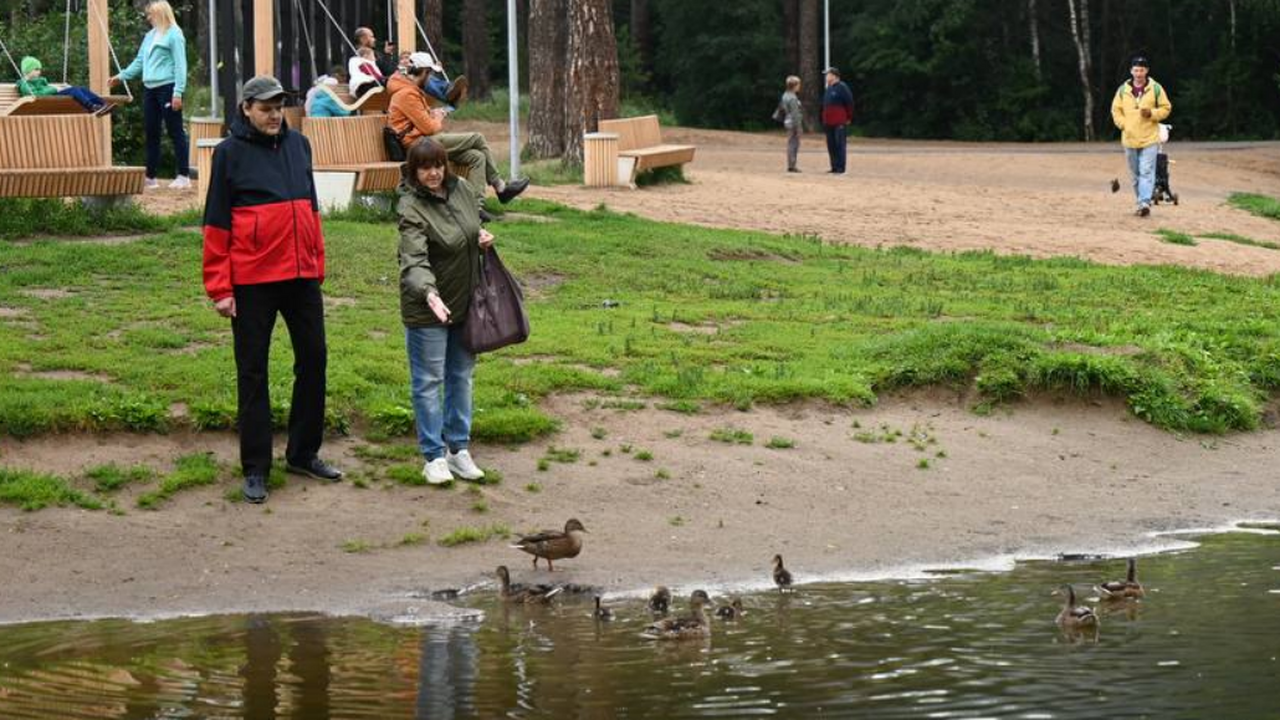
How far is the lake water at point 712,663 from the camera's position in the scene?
8.30 metres

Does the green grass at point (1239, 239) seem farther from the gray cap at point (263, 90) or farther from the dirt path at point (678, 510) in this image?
the gray cap at point (263, 90)

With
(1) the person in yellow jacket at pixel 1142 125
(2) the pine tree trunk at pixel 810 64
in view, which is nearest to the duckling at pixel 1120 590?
(1) the person in yellow jacket at pixel 1142 125

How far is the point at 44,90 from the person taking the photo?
856 inches

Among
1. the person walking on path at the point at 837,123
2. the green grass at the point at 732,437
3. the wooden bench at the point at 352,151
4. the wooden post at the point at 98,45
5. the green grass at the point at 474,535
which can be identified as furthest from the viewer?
the person walking on path at the point at 837,123

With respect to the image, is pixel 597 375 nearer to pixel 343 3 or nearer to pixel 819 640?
pixel 819 640

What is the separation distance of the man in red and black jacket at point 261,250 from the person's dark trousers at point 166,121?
1130cm

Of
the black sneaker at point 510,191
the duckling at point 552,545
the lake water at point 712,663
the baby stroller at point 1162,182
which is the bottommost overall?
the lake water at point 712,663

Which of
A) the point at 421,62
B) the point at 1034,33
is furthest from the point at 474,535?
the point at 1034,33

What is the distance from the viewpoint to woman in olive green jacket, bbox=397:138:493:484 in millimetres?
11359

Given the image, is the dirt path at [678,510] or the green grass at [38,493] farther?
the green grass at [38,493]

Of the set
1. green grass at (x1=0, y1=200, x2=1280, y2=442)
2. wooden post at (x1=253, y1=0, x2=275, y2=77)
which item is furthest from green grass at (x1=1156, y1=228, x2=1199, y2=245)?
wooden post at (x1=253, y1=0, x2=275, y2=77)

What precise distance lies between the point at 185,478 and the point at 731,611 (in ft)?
11.0

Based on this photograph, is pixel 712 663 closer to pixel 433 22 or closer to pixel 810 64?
pixel 433 22

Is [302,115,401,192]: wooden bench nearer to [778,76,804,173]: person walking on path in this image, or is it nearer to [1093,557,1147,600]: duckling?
[1093,557,1147,600]: duckling
